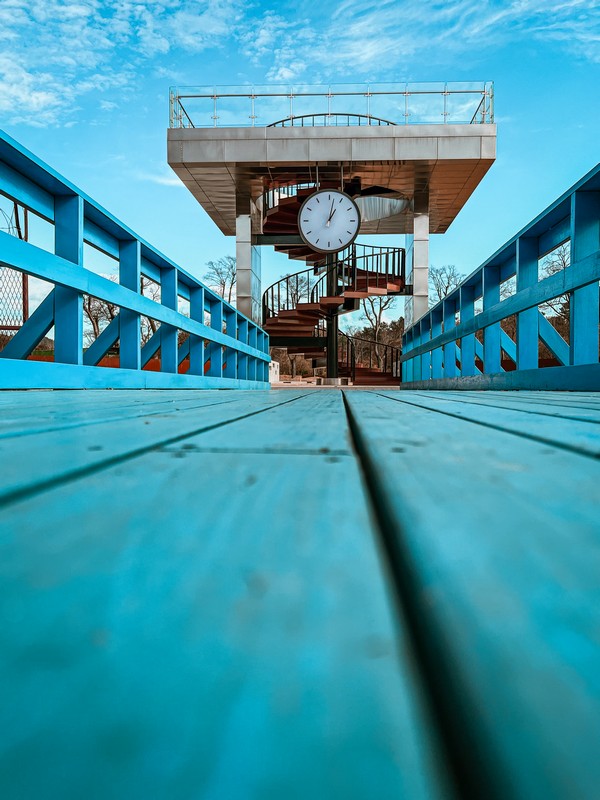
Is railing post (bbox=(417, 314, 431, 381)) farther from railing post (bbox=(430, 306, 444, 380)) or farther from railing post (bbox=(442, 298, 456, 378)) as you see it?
railing post (bbox=(442, 298, 456, 378))

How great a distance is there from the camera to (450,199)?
38.7ft

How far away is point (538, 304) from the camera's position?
363 cm

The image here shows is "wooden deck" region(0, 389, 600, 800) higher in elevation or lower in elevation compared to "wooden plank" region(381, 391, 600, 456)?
lower

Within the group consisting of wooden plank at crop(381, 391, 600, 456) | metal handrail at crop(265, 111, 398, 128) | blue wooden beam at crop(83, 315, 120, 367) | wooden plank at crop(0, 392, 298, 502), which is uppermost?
metal handrail at crop(265, 111, 398, 128)

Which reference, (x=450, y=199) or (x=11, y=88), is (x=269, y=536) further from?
(x=11, y=88)

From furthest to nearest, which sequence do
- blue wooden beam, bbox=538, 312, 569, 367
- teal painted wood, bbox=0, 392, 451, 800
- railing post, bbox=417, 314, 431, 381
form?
1. railing post, bbox=417, 314, 431, 381
2. blue wooden beam, bbox=538, 312, 569, 367
3. teal painted wood, bbox=0, 392, 451, 800

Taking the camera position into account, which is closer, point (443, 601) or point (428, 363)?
point (443, 601)

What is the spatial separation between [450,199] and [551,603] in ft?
42.5

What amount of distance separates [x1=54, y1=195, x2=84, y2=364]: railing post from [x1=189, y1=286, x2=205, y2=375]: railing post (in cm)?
260

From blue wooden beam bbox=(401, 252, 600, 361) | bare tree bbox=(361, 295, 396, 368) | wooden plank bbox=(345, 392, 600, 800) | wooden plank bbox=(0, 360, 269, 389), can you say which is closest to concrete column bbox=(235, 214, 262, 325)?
wooden plank bbox=(0, 360, 269, 389)

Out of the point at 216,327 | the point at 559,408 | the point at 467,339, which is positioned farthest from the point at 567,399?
the point at 216,327

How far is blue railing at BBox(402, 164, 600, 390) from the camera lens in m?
3.12

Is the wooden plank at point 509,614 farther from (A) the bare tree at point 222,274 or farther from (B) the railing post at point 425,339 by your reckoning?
(A) the bare tree at point 222,274

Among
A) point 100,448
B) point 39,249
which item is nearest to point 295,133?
point 39,249
